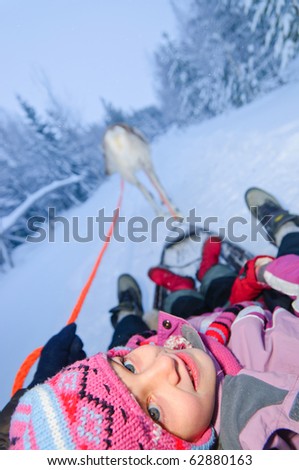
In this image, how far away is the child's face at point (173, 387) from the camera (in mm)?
858

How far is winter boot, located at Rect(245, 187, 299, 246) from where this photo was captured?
6.97 feet

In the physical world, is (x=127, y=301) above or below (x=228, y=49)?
below

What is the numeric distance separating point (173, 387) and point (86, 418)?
0.95ft

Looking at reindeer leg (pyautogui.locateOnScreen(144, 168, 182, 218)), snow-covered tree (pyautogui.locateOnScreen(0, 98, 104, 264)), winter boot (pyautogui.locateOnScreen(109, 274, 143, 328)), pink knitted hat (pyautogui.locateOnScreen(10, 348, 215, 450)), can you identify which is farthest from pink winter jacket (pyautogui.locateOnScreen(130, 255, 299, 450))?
snow-covered tree (pyautogui.locateOnScreen(0, 98, 104, 264))

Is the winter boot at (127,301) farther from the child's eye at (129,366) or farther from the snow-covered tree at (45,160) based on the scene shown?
the snow-covered tree at (45,160)

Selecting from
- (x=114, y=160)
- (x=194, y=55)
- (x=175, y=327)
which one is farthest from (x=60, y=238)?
(x=194, y=55)

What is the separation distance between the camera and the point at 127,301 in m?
2.70

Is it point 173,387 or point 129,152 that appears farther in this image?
point 129,152

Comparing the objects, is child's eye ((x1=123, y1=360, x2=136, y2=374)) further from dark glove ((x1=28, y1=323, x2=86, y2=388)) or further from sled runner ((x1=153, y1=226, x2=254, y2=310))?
sled runner ((x1=153, y1=226, x2=254, y2=310))

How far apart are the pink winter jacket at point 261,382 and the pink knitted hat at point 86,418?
0.18 meters

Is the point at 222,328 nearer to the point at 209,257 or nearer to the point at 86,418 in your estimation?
the point at 86,418

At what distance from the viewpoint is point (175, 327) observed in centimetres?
133

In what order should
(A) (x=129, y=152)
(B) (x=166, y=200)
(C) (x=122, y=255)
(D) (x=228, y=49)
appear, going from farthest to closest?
(D) (x=228, y=49) → (A) (x=129, y=152) → (B) (x=166, y=200) → (C) (x=122, y=255)

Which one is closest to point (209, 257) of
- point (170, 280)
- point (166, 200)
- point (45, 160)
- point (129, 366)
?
point (170, 280)
